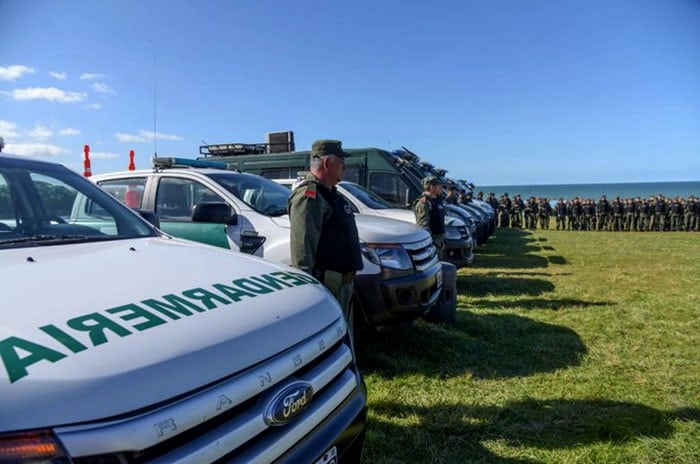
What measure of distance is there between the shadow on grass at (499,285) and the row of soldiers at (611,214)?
1603 centimetres

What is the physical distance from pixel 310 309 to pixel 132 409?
2.60 feet

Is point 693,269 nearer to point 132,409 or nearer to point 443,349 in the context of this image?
point 443,349

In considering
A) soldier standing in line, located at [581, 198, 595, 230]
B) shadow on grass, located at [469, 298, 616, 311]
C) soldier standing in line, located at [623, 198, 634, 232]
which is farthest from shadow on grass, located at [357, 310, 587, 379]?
soldier standing in line, located at [623, 198, 634, 232]

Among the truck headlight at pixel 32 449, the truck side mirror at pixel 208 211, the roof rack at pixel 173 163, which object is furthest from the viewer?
the roof rack at pixel 173 163

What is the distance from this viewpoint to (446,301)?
5141 mm

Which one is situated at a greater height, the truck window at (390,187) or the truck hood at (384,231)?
the truck window at (390,187)

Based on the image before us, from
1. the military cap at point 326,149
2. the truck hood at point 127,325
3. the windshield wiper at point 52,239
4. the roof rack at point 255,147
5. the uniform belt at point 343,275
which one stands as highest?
the roof rack at point 255,147

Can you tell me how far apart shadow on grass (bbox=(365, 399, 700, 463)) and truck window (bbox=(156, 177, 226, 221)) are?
259 centimetres

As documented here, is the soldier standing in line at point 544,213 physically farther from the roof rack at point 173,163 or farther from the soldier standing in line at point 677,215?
the roof rack at point 173,163

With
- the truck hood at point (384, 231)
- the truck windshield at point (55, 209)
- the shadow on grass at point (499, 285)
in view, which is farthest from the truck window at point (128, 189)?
the shadow on grass at point (499, 285)

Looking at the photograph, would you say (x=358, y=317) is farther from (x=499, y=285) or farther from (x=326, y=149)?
(x=499, y=285)

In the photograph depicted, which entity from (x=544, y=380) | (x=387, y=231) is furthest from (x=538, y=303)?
(x=387, y=231)

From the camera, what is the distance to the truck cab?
3.93m

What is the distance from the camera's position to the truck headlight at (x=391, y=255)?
158 inches
